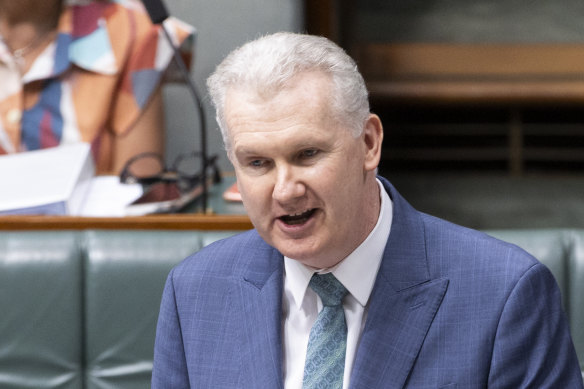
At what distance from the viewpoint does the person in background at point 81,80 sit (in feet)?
9.21

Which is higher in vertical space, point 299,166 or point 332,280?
point 299,166

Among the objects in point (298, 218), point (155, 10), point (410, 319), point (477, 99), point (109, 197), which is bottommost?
point (477, 99)

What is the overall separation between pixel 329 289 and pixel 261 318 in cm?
11

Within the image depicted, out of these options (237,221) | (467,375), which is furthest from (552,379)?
(237,221)

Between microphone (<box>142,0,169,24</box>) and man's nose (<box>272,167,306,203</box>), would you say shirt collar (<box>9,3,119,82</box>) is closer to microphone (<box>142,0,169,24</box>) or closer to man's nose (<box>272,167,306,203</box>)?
microphone (<box>142,0,169,24</box>)

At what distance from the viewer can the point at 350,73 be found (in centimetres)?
119

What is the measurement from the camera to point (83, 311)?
1.82 meters

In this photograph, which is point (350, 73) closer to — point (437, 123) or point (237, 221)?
point (237, 221)

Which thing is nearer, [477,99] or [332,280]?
[332,280]

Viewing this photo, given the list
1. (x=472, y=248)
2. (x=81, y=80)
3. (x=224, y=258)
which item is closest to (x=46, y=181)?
(x=224, y=258)

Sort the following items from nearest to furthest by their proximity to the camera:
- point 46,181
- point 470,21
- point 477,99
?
point 46,181 < point 477,99 < point 470,21

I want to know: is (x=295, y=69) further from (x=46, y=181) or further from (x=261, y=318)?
(x=46, y=181)

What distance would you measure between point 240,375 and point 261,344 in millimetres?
63

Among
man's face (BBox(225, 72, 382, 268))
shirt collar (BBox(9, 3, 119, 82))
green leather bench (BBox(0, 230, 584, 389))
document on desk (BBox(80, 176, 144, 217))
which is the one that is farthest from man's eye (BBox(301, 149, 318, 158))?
shirt collar (BBox(9, 3, 119, 82))
